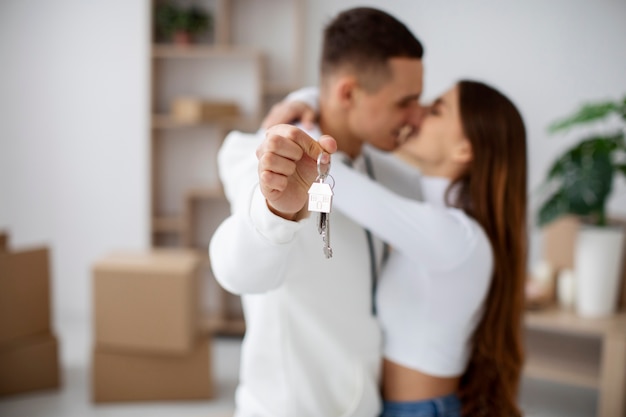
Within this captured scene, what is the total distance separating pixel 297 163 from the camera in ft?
2.04

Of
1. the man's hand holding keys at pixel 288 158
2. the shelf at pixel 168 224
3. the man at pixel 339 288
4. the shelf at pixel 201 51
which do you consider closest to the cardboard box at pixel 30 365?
the shelf at pixel 168 224

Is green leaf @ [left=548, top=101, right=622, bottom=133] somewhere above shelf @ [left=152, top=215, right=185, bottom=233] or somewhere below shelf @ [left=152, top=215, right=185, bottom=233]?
above

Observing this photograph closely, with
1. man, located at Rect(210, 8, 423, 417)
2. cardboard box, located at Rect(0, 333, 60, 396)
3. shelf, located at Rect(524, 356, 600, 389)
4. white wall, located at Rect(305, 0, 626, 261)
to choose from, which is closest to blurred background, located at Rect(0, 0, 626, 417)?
Answer: cardboard box, located at Rect(0, 333, 60, 396)

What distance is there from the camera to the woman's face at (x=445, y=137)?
1078mm

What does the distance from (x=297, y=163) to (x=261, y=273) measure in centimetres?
21

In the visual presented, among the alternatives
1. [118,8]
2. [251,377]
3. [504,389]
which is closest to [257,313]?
[251,377]

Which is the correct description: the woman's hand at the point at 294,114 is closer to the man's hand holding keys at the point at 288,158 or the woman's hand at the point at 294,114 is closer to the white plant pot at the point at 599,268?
the man's hand holding keys at the point at 288,158

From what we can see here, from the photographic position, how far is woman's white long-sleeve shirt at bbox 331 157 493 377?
965 mm

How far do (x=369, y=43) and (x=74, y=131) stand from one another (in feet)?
8.58

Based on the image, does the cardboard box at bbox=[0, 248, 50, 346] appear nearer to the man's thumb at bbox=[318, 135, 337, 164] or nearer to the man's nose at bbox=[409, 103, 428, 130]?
the man's nose at bbox=[409, 103, 428, 130]

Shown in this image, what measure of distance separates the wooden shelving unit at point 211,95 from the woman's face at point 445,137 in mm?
1871

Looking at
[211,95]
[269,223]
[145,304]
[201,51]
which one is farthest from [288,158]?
[211,95]

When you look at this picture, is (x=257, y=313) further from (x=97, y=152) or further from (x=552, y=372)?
(x=97, y=152)

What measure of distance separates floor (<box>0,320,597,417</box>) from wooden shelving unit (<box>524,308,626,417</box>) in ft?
0.35
